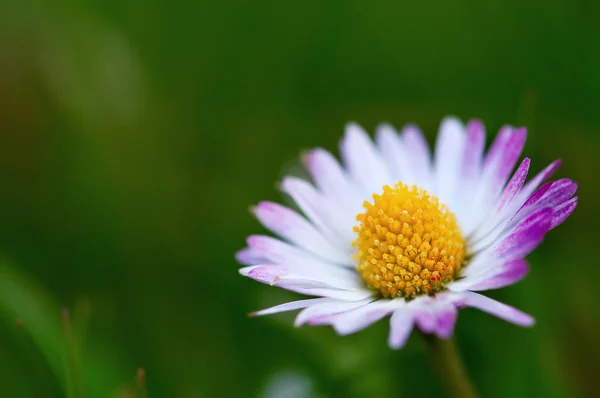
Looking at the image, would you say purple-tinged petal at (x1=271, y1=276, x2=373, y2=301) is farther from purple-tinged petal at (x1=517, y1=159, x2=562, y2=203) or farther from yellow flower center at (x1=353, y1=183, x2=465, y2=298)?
purple-tinged petal at (x1=517, y1=159, x2=562, y2=203)

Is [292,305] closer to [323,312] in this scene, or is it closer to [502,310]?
[323,312]

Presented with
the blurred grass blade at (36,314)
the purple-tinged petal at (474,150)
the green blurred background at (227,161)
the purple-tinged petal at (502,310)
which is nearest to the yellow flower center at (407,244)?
the purple-tinged petal at (474,150)

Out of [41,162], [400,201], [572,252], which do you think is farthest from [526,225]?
[41,162]

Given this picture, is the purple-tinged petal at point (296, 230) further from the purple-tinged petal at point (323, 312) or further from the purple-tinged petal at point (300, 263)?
the purple-tinged petal at point (323, 312)

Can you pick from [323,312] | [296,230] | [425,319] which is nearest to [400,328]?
[425,319]

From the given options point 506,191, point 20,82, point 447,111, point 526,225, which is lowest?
point 526,225

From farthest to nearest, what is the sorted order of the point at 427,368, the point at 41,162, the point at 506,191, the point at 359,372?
the point at 41,162, the point at 427,368, the point at 359,372, the point at 506,191

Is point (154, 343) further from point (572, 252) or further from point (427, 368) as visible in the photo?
point (572, 252)

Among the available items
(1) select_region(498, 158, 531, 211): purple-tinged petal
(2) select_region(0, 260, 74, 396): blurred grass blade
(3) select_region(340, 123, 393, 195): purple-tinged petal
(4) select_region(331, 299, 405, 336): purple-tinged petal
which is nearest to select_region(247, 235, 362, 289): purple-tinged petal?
(4) select_region(331, 299, 405, 336): purple-tinged petal
